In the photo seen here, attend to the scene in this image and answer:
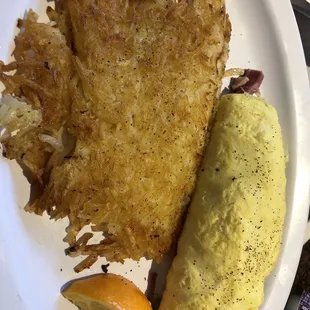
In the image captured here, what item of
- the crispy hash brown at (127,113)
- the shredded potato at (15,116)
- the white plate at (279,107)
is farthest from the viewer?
the white plate at (279,107)

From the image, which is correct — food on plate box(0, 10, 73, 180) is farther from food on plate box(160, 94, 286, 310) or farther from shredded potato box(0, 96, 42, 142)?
food on plate box(160, 94, 286, 310)

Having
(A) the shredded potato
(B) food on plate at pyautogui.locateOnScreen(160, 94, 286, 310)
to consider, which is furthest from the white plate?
(A) the shredded potato

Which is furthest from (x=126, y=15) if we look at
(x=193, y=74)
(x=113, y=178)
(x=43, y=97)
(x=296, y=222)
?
(x=296, y=222)

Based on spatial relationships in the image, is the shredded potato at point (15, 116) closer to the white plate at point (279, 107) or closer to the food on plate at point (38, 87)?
the food on plate at point (38, 87)

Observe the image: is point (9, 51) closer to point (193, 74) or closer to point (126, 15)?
point (126, 15)

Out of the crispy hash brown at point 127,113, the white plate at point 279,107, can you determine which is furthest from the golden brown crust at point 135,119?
the white plate at point 279,107

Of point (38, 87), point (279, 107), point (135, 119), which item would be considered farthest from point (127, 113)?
point (279, 107)
